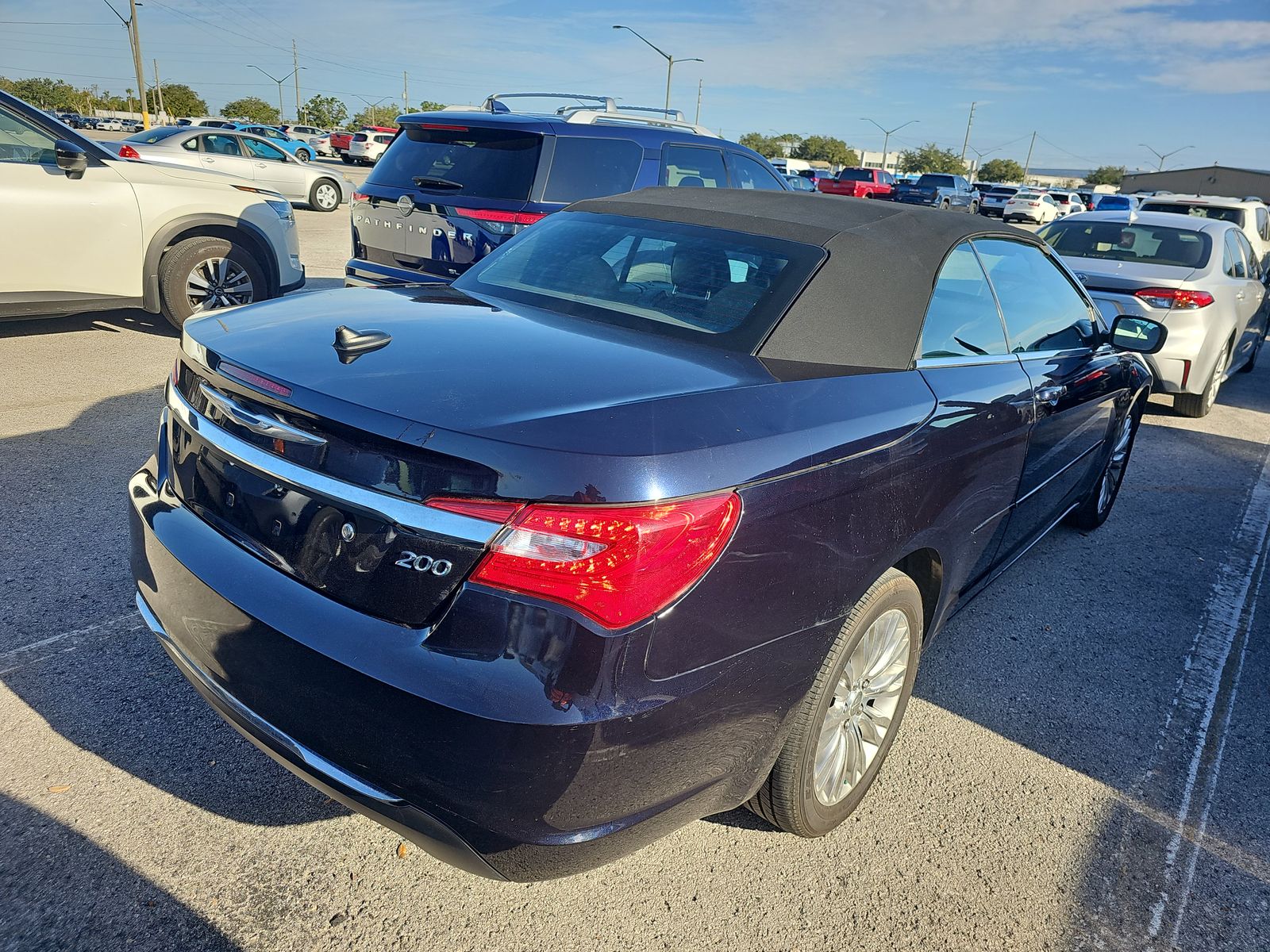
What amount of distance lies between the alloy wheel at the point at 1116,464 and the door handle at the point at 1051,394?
56.0 inches

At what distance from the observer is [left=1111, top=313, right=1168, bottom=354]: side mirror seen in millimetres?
4105

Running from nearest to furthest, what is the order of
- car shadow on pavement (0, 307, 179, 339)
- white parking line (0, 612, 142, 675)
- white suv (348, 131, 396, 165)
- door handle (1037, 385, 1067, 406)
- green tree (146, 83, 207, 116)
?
white parking line (0, 612, 142, 675)
door handle (1037, 385, 1067, 406)
car shadow on pavement (0, 307, 179, 339)
white suv (348, 131, 396, 165)
green tree (146, 83, 207, 116)

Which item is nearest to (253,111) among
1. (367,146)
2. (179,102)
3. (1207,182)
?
(179,102)

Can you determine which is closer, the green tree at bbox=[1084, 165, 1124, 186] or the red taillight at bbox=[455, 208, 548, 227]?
the red taillight at bbox=[455, 208, 548, 227]

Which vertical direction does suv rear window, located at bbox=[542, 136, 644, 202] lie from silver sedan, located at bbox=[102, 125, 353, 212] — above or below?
above

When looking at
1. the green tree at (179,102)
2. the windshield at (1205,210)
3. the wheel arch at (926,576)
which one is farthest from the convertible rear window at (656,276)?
the green tree at (179,102)

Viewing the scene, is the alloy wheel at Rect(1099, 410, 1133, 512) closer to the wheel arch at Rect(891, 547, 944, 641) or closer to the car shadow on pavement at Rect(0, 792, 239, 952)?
the wheel arch at Rect(891, 547, 944, 641)

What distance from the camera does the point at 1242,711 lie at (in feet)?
11.0

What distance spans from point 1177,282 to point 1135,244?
814 mm

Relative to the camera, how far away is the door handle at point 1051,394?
3.21m

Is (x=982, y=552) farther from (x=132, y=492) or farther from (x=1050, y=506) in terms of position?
(x=132, y=492)

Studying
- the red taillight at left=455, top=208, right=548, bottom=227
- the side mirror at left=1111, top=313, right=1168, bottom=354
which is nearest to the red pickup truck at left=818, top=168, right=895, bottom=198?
the red taillight at left=455, top=208, right=548, bottom=227

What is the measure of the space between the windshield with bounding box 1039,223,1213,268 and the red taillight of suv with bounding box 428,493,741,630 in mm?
7379

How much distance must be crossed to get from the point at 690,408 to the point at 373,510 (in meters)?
0.68
